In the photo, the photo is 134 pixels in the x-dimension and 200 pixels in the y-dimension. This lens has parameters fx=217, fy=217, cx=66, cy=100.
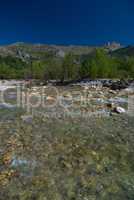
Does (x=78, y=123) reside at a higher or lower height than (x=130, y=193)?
higher

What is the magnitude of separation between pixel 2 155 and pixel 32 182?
160cm

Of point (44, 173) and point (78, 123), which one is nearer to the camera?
point (44, 173)

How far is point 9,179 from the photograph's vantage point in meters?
4.93

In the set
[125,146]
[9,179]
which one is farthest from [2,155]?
[125,146]

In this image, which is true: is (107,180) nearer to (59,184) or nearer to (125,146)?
(59,184)

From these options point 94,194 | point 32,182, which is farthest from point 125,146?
point 32,182

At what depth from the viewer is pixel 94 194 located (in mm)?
4480

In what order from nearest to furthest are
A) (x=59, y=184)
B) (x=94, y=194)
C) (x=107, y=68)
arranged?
(x=94, y=194), (x=59, y=184), (x=107, y=68)

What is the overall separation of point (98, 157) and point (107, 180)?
1.09 m

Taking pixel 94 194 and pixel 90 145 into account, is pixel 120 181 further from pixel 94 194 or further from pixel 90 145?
pixel 90 145

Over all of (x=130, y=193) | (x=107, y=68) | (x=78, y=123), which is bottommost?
(x=130, y=193)

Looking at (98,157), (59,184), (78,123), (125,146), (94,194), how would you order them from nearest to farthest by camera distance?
(94,194), (59,184), (98,157), (125,146), (78,123)

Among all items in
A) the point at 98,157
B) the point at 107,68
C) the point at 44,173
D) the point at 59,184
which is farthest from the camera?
the point at 107,68

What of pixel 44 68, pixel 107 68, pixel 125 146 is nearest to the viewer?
pixel 125 146
